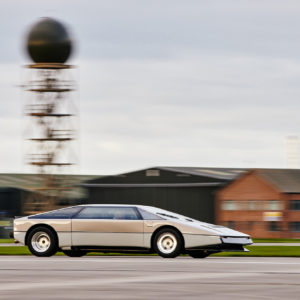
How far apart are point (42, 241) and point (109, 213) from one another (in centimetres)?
165

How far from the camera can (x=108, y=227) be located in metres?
21.8

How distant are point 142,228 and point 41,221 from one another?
2.37 m

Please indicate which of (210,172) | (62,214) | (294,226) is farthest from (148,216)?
(210,172)

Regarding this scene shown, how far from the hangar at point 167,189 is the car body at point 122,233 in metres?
65.0

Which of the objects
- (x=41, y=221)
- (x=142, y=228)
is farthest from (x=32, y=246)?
(x=142, y=228)

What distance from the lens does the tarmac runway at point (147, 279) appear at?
1185 cm

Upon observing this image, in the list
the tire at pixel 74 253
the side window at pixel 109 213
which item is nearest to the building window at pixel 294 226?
the tire at pixel 74 253

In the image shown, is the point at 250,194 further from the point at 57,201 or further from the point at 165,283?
the point at 165,283

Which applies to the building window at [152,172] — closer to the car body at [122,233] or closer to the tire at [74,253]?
the tire at [74,253]

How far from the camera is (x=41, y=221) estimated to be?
2214 centimetres

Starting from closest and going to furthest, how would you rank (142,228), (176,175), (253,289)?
(253,289) → (142,228) → (176,175)

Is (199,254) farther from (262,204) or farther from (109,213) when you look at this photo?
(262,204)

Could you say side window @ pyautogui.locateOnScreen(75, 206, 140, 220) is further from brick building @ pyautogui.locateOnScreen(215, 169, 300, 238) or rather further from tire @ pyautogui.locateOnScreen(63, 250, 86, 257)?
brick building @ pyautogui.locateOnScreen(215, 169, 300, 238)

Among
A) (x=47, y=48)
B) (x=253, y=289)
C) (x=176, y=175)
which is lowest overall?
(x=253, y=289)
